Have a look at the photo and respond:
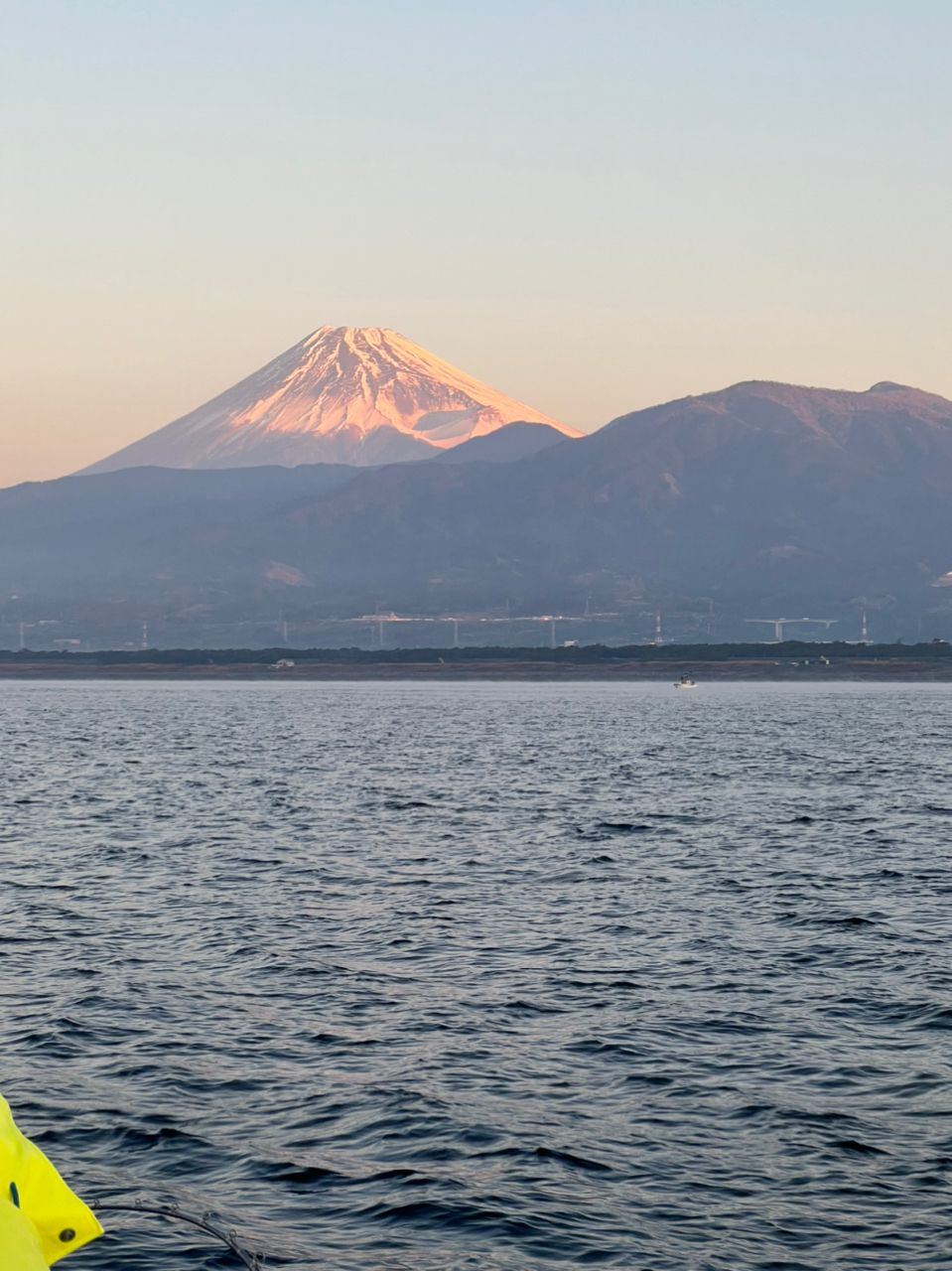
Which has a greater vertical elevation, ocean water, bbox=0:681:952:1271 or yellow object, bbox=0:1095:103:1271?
yellow object, bbox=0:1095:103:1271

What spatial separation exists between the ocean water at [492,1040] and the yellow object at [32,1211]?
931 cm

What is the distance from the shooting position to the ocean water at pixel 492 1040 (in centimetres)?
2469

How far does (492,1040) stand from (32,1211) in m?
22.0

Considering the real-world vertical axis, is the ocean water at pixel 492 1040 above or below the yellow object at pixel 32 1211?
below

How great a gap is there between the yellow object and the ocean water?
30.5 ft

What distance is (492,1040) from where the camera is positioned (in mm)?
35062

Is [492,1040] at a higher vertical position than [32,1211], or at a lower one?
lower

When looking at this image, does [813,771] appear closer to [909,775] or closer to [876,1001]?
[909,775]

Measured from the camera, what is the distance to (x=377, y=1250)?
77.1 feet

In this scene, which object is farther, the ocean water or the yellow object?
the ocean water

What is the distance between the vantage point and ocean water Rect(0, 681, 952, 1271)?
81.0ft

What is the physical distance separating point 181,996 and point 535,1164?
14322 millimetres

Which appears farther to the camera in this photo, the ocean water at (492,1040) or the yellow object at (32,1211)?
the ocean water at (492,1040)

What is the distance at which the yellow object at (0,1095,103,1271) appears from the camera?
12703 mm
